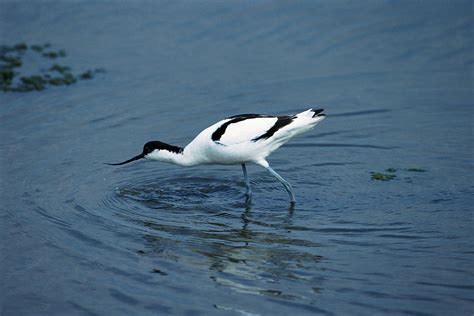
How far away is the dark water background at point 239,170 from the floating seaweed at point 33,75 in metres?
0.20

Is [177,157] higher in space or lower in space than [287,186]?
higher

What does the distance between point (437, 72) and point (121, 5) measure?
19.2ft

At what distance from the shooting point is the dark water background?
588 centimetres

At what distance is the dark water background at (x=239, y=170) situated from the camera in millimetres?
5883

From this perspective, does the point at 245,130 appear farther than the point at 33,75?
No

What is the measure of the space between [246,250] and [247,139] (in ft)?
4.67

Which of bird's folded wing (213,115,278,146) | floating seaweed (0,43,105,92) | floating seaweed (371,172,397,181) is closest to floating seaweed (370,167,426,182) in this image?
floating seaweed (371,172,397,181)

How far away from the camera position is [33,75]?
37.6 ft

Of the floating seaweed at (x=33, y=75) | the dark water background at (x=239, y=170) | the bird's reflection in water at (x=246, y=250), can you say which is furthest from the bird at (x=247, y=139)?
the floating seaweed at (x=33, y=75)

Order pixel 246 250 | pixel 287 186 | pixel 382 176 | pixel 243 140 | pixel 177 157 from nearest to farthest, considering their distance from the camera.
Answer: pixel 246 250 < pixel 243 140 < pixel 287 186 < pixel 177 157 < pixel 382 176

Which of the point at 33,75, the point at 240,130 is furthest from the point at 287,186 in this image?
the point at 33,75

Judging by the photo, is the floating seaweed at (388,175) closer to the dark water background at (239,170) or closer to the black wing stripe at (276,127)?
the dark water background at (239,170)

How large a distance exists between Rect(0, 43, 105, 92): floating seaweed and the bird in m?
3.93

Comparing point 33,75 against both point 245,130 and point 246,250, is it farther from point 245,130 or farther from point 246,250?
point 246,250
